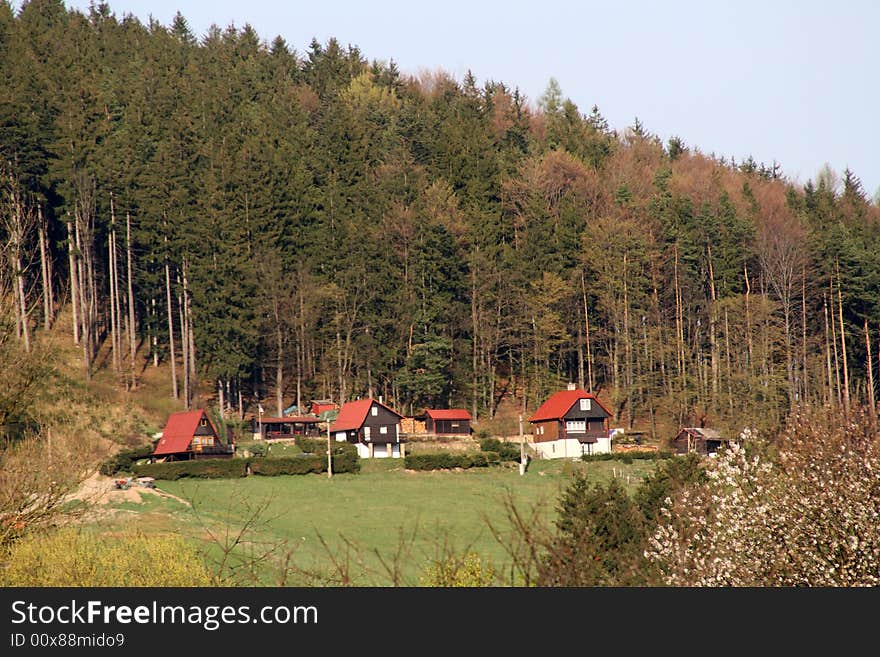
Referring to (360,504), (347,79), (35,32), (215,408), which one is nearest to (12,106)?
(35,32)

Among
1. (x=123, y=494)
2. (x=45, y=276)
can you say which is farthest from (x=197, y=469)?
(x=45, y=276)

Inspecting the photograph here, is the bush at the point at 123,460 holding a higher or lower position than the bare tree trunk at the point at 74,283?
lower

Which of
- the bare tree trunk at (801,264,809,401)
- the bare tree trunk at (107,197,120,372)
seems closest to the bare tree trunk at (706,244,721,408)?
the bare tree trunk at (801,264,809,401)

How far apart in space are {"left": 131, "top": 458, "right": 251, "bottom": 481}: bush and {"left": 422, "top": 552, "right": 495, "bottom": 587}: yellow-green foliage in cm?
4934

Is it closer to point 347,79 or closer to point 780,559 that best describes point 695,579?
point 780,559

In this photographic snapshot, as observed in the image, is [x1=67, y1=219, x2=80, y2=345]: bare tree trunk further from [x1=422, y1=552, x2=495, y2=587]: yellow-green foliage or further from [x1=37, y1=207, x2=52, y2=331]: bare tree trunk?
[x1=422, y1=552, x2=495, y2=587]: yellow-green foliage

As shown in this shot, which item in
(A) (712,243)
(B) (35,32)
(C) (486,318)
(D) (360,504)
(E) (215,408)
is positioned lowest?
(D) (360,504)

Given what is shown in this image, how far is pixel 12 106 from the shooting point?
89.1 metres

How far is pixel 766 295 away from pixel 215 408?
5074 centimetres

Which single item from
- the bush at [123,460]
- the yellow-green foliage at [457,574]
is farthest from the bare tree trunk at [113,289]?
the yellow-green foliage at [457,574]

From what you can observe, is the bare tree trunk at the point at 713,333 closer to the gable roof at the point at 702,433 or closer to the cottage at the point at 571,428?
the gable roof at the point at 702,433

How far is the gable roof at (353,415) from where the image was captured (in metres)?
82.8

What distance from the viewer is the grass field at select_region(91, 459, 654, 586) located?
147 feet

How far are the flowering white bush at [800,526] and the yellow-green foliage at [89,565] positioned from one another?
11.4 metres
